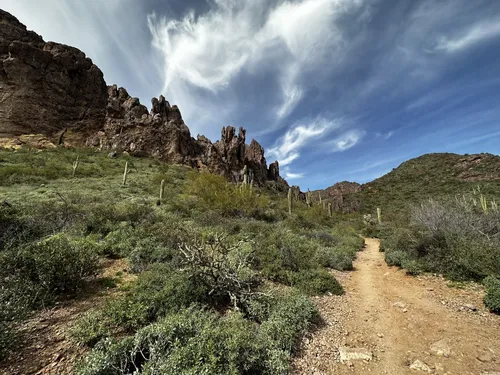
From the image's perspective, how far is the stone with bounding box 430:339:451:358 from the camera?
10.5 ft

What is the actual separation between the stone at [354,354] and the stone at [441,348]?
95 centimetres

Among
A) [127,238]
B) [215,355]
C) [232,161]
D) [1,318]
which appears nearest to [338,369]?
[215,355]

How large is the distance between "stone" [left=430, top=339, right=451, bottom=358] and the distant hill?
2578cm

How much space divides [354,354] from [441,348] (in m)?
1.35

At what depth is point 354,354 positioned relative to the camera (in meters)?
3.26

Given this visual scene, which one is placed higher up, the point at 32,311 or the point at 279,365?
the point at 32,311

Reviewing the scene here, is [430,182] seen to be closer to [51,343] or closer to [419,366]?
[419,366]

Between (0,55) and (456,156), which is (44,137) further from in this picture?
(456,156)

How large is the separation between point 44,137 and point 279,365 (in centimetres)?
3741

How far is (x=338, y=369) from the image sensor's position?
2.98 m

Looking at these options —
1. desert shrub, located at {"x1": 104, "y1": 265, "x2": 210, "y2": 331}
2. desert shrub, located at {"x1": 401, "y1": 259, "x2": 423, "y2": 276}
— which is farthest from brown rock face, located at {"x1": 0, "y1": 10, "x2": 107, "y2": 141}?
desert shrub, located at {"x1": 401, "y1": 259, "x2": 423, "y2": 276}

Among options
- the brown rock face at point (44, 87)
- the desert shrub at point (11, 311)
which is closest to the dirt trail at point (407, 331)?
the desert shrub at point (11, 311)

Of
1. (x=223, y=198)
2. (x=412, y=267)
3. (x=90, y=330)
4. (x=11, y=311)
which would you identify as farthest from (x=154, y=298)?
(x=223, y=198)

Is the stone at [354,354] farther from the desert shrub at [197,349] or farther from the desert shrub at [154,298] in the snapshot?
the desert shrub at [154,298]
